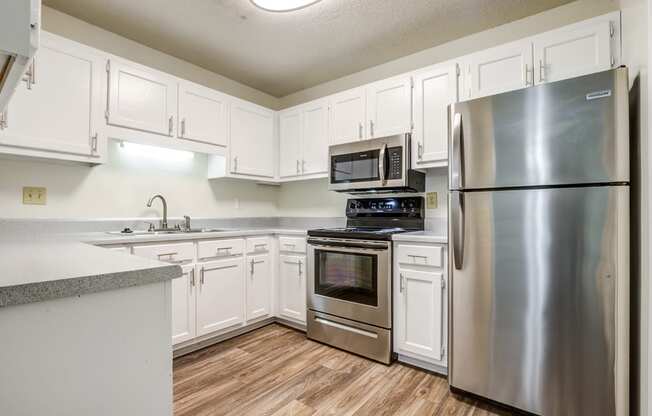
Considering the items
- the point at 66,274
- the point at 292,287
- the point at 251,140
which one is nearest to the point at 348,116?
the point at 251,140

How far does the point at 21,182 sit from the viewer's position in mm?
2021

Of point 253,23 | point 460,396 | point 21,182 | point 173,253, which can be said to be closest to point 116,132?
point 21,182

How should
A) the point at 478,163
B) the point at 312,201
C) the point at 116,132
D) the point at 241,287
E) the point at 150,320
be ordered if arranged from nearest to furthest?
1. the point at 150,320
2. the point at 478,163
3. the point at 116,132
4. the point at 241,287
5. the point at 312,201

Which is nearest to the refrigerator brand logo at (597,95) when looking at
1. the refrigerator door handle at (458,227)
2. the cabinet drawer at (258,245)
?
the refrigerator door handle at (458,227)

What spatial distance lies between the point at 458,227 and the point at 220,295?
5.99 feet

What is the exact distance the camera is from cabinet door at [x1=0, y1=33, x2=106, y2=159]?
5.99ft

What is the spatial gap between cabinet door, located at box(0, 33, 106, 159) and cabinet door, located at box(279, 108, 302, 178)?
1559 mm

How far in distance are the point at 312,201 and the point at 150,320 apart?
2716mm

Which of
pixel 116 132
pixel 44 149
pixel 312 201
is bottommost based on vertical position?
pixel 312 201

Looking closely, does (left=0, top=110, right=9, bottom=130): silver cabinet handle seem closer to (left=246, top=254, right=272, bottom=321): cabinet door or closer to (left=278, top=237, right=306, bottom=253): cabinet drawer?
(left=246, top=254, right=272, bottom=321): cabinet door

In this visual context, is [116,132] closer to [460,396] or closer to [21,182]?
[21,182]

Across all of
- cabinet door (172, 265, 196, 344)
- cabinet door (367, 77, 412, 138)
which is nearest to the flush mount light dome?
cabinet door (367, 77, 412, 138)

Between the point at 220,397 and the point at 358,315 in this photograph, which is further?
the point at 358,315

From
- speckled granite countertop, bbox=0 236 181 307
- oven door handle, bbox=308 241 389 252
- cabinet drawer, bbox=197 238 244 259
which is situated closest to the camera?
speckled granite countertop, bbox=0 236 181 307
